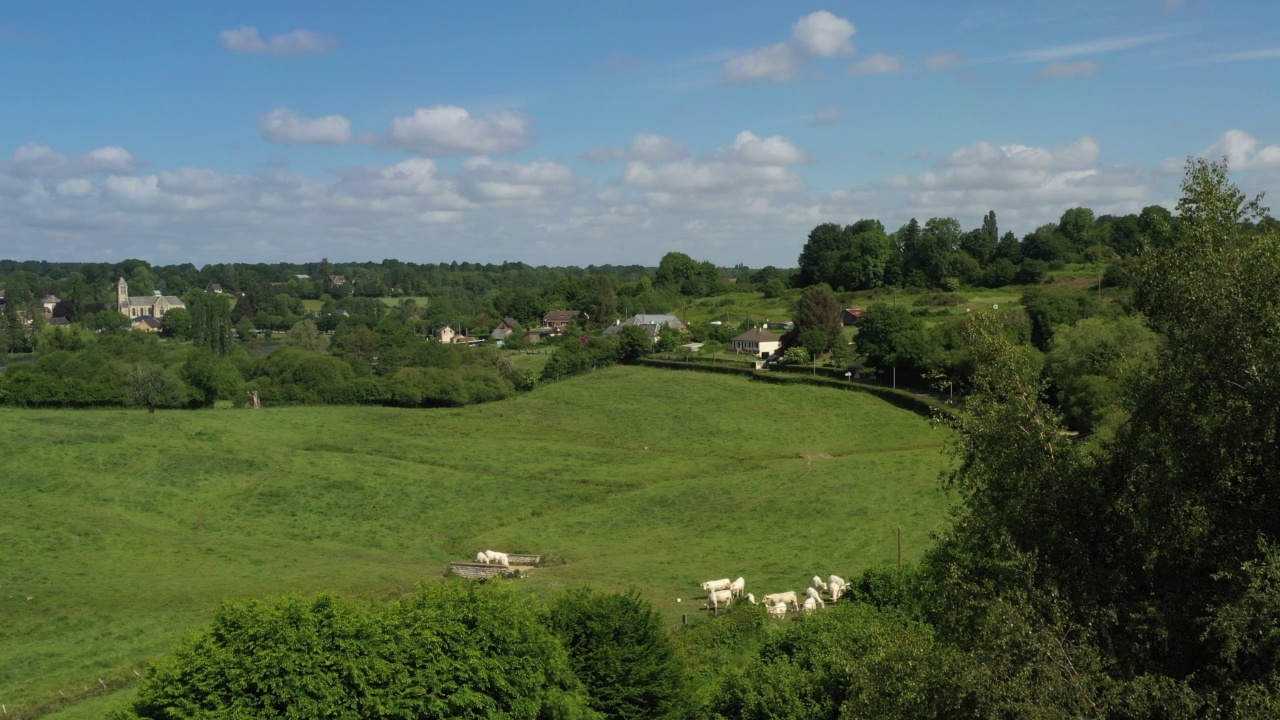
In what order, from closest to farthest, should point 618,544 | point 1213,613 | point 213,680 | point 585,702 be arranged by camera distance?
point 1213,613 < point 213,680 < point 585,702 < point 618,544

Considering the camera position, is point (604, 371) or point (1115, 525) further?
point (604, 371)

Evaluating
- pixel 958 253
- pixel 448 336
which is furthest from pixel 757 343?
pixel 448 336

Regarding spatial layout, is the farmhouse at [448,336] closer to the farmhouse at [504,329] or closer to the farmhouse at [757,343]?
the farmhouse at [504,329]

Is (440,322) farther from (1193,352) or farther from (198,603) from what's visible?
(1193,352)

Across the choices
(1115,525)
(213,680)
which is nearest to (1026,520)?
(1115,525)

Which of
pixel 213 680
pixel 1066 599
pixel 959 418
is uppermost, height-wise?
pixel 959 418

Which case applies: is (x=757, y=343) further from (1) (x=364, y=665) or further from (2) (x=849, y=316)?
(1) (x=364, y=665)

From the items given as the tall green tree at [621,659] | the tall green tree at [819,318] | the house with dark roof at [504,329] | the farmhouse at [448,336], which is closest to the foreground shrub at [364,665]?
the tall green tree at [621,659]
